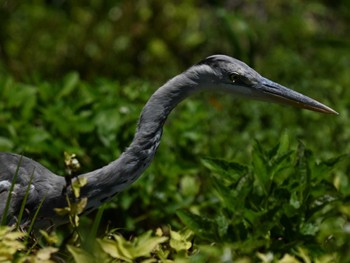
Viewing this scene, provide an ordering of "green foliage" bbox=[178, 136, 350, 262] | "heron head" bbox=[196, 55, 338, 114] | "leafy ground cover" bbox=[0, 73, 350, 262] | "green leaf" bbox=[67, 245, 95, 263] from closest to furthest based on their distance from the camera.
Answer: "green leaf" bbox=[67, 245, 95, 263], "leafy ground cover" bbox=[0, 73, 350, 262], "green foliage" bbox=[178, 136, 350, 262], "heron head" bbox=[196, 55, 338, 114]

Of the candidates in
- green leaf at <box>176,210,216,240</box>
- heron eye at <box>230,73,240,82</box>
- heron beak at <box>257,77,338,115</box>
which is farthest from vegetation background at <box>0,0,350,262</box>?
heron eye at <box>230,73,240,82</box>

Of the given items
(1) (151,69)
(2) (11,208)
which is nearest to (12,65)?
(1) (151,69)

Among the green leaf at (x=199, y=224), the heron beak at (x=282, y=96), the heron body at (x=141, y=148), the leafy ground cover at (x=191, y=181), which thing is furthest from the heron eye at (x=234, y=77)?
the green leaf at (x=199, y=224)

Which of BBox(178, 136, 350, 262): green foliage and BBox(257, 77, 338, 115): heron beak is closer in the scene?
BBox(178, 136, 350, 262): green foliage

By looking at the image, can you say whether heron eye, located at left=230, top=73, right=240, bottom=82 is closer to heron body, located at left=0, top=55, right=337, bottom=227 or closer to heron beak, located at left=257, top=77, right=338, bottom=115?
heron body, located at left=0, top=55, right=337, bottom=227

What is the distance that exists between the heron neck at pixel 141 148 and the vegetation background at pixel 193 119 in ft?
0.82

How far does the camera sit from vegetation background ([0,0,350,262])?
3449 millimetres

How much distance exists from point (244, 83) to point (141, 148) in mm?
539

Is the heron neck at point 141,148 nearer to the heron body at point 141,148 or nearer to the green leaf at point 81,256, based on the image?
the heron body at point 141,148

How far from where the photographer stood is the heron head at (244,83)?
11.5 ft

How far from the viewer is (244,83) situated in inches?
140

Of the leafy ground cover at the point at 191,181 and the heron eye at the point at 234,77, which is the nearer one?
the leafy ground cover at the point at 191,181

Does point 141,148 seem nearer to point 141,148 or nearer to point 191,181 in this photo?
point 141,148

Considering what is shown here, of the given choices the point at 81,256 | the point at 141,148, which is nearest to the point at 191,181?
the point at 141,148
